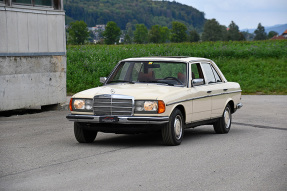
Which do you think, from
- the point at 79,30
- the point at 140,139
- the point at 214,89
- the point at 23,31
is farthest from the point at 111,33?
the point at 140,139

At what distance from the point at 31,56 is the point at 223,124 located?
24.1ft

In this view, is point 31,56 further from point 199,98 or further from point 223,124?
point 199,98

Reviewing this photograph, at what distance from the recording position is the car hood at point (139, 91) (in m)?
10.3

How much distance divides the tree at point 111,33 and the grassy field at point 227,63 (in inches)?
5290

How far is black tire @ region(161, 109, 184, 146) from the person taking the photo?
34.1 feet

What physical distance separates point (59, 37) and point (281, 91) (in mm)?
14630

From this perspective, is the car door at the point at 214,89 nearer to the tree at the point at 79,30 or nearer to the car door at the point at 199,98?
the car door at the point at 199,98

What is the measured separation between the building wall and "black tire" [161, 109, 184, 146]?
756cm

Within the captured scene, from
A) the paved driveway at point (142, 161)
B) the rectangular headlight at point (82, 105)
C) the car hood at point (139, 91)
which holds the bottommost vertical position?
the paved driveway at point (142, 161)

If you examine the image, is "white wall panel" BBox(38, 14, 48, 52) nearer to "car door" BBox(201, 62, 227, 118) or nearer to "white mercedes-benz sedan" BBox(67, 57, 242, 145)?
"white mercedes-benz sedan" BBox(67, 57, 242, 145)

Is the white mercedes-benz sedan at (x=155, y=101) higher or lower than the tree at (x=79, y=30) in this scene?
lower

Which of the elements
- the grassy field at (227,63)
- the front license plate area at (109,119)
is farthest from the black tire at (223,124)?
the grassy field at (227,63)

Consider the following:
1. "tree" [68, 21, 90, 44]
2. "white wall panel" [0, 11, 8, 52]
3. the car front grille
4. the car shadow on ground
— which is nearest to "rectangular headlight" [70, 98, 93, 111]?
the car front grille

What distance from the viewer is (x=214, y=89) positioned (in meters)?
12.5
